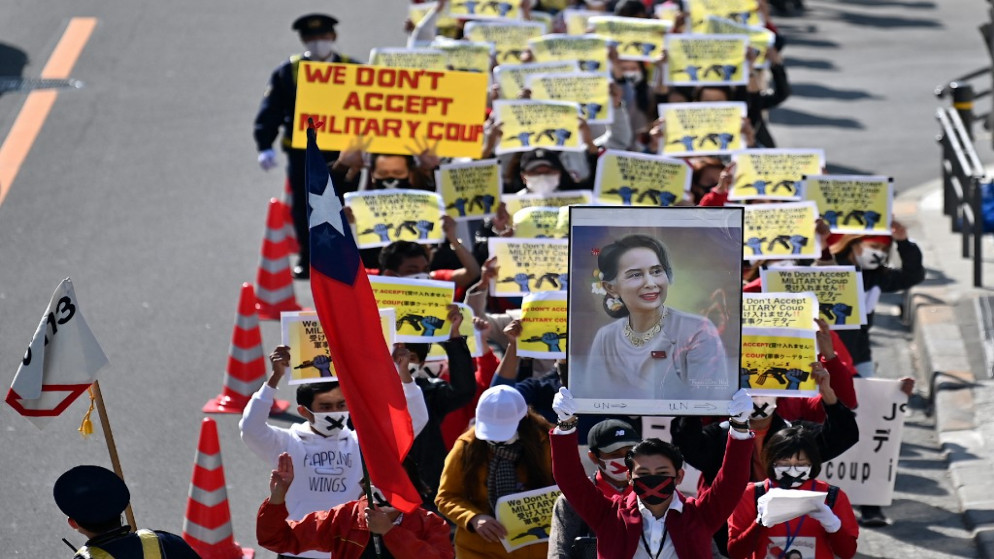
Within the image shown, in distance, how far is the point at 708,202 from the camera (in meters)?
12.2

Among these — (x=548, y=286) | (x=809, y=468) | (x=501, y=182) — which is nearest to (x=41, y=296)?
(x=501, y=182)

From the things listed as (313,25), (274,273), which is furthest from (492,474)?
(313,25)

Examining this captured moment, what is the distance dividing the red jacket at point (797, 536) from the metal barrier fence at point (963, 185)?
6.50 meters

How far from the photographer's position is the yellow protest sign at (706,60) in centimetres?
1447

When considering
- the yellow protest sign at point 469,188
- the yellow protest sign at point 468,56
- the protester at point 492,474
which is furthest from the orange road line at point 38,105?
the protester at point 492,474

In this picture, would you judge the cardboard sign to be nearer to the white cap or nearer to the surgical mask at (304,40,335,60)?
the surgical mask at (304,40,335,60)

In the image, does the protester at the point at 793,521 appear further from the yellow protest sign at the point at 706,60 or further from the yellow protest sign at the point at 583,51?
the yellow protest sign at the point at 583,51

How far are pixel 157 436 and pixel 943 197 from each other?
840 cm

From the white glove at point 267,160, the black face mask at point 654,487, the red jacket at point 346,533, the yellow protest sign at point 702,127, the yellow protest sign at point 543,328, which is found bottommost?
the red jacket at point 346,533

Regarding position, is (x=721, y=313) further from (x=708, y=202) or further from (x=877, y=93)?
(x=877, y=93)

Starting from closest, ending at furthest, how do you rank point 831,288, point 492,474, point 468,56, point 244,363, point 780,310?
1. point 492,474
2. point 780,310
3. point 831,288
4. point 244,363
5. point 468,56

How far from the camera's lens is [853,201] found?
11.4 m

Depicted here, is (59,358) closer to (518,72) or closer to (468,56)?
(518,72)

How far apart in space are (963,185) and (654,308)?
7815mm
